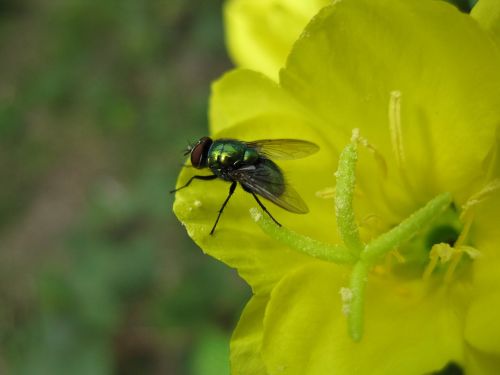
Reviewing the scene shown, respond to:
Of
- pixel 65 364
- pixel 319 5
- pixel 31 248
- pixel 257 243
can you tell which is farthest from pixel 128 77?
pixel 257 243

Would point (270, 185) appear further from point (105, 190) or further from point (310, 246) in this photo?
point (105, 190)

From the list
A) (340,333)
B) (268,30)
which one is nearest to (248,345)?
(340,333)


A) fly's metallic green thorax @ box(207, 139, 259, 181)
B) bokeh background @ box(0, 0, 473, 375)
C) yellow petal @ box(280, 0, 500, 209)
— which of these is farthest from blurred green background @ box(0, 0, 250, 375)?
yellow petal @ box(280, 0, 500, 209)

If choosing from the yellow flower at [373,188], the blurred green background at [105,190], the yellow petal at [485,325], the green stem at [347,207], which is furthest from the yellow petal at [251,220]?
the blurred green background at [105,190]

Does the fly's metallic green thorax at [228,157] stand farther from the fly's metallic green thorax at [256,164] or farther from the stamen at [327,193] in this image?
the stamen at [327,193]

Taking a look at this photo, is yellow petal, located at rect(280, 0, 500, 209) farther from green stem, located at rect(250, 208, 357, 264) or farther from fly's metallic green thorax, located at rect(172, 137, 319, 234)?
green stem, located at rect(250, 208, 357, 264)

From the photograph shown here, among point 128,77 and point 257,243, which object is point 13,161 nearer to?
point 128,77

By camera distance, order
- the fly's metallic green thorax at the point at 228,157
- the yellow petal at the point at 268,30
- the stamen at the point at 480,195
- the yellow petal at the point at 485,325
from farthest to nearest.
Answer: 1. the yellow petal at the point at 268,30
2. the fly's metallic green thorax at the point at 228,157
3. the stamen at the point at 480,195
4. the yellow petal at the point at 485,325
